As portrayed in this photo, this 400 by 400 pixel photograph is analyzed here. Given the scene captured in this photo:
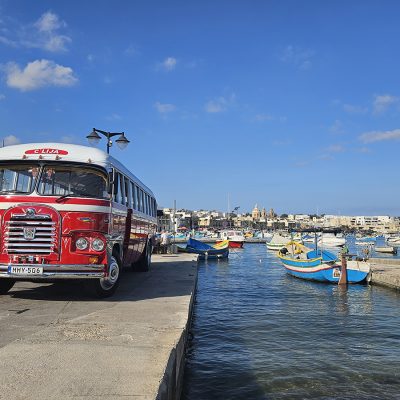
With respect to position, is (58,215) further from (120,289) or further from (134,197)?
(134,197)

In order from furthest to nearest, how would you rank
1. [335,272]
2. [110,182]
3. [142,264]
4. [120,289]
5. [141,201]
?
[335,272], [142,264], [141,201], [120,289], [110,182]

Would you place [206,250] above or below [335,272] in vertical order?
above

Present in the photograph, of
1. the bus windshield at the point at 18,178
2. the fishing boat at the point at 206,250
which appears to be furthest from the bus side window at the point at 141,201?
the fishing boat at the point at 206,250

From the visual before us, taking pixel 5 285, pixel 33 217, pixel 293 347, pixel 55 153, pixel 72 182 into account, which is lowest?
pixel 293 347

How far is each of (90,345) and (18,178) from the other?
5107mm

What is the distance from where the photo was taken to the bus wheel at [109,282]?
1000cm

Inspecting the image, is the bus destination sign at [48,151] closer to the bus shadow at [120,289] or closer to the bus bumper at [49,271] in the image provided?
the bus bumper at [49,271]

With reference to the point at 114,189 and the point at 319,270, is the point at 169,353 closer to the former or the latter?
the point at 114,189

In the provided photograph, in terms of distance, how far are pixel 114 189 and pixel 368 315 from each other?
10.6 metres

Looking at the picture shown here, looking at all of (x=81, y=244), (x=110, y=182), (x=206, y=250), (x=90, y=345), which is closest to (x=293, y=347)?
(x=81, y=244)

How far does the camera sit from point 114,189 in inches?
413

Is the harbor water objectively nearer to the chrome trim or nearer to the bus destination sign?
the chrome trim

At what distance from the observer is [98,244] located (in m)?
9.48

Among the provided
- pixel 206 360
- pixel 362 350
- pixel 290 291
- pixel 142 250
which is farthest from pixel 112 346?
pixel 290 291
